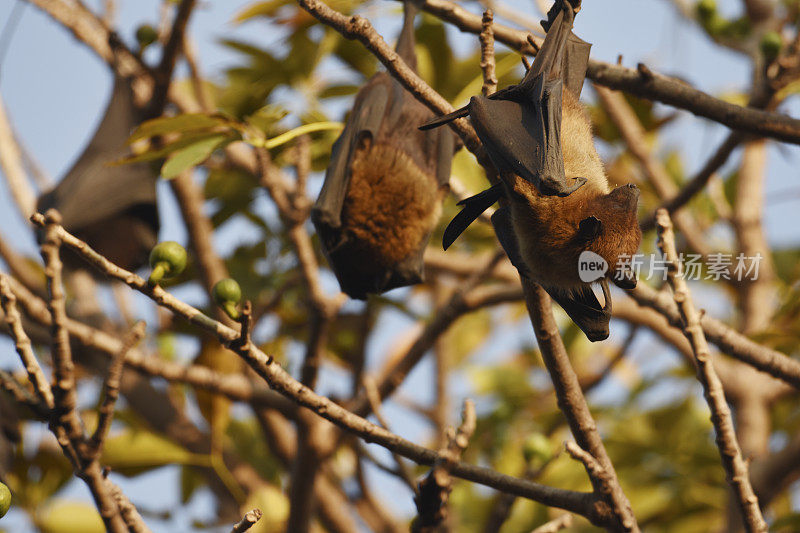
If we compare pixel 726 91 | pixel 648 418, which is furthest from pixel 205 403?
pixel 726 91

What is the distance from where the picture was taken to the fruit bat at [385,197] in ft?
12.7

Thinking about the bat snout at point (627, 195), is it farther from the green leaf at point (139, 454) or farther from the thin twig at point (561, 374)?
the green leaf at point (139, 454)

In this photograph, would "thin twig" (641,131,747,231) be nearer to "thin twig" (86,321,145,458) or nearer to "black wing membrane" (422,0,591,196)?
"black wing membrane" (422,0,591,196)

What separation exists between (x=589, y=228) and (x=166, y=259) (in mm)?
1358

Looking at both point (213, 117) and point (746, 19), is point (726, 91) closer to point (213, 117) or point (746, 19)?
point (746, 19)

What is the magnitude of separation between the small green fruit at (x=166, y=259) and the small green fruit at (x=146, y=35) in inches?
104

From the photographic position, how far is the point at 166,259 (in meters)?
2.58

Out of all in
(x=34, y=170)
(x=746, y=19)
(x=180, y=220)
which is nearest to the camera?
(x=180, y=220)

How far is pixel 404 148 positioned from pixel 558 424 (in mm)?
2269

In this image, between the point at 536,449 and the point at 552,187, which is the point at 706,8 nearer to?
the point at 536,449

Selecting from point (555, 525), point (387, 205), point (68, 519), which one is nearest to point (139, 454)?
point (68, 519)

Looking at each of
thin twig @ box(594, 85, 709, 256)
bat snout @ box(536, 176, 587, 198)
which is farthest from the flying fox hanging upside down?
thin twig @ box(594, 85, 709, 256)

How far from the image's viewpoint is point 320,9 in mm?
2754

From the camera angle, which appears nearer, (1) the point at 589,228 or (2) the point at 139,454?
(1) the point at 589,228
